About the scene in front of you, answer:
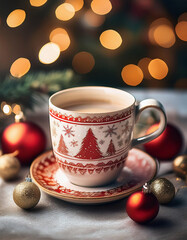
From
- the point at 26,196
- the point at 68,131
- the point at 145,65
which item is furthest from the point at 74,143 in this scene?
the point at 145,65

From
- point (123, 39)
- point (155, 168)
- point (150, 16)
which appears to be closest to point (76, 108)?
point (155, 168)

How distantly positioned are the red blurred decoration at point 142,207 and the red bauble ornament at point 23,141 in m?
0.33

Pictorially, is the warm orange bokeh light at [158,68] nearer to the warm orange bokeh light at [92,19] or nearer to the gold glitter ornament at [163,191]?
the warm orange bokeh light at [92,19]

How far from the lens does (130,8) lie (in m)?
1.30

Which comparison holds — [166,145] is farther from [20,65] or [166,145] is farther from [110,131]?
[20,65]

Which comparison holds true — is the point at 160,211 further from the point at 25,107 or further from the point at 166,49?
the point at 166,49

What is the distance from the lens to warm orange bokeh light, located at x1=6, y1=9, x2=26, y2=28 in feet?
4.34

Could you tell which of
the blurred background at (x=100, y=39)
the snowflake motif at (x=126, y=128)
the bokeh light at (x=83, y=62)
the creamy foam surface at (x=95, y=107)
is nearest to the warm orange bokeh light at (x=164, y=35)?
the blurred background at (x=100, y=39)

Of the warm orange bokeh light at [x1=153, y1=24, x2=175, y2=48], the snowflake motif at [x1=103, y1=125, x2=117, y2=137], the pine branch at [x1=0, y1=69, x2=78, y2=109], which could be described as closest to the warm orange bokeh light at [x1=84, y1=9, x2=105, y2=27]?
the warm orange bokeh light at [x1=153, y1=24, x2=175, y2=48]

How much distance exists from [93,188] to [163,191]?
0.48ft

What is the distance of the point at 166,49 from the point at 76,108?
68 centimetres

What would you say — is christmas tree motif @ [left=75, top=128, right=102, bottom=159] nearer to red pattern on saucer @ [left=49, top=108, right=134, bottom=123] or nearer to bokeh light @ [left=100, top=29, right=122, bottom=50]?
red pattern on saucer @ [left=49, top=108, right=134, bottom=123]

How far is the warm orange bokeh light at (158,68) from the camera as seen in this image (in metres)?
1.45

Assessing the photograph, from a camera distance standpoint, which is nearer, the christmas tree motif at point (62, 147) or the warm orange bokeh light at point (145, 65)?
the christmas tree motif at point (62, 147)
